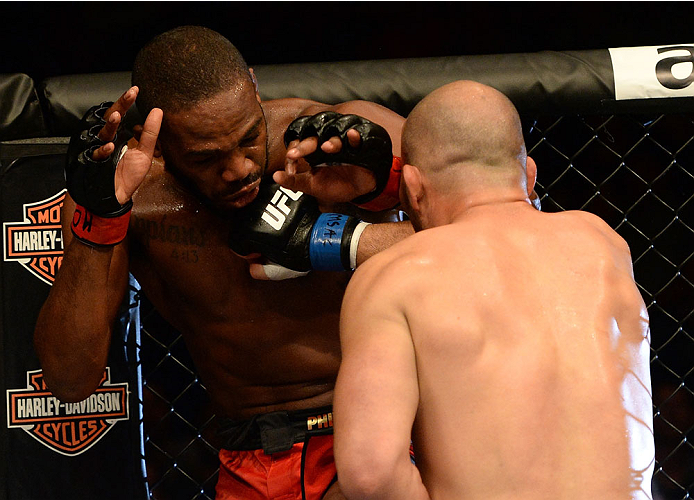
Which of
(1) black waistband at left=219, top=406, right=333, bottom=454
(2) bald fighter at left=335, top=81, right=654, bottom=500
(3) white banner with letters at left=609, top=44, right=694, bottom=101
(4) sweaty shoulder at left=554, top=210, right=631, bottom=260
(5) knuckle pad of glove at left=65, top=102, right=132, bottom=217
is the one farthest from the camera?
(3) white banner with letters at left=609, top=44, right=694, bottom=101

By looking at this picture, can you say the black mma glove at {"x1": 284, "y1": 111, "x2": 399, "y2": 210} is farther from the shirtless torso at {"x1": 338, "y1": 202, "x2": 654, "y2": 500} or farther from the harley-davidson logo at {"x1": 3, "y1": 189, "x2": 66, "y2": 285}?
the harley-davidson logo at {"x1": 3, "y1": 189, "x2": 66, "y2": 285}

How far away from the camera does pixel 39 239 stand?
159cm

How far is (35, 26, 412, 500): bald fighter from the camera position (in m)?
1.35

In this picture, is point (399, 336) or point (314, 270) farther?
point (314, 270)

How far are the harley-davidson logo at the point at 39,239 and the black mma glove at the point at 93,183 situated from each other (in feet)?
0.83

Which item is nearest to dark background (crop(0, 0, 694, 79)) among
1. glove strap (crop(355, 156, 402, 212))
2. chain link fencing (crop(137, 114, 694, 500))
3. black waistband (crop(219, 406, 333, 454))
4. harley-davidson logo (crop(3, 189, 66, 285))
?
chain link fencing (crop(137, 114, 694, 500))

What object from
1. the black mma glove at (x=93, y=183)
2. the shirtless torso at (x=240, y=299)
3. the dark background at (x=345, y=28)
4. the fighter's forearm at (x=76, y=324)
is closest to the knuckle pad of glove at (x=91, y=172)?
the black mma glove at (x=93, y=183)

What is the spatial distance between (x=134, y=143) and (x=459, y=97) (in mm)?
663

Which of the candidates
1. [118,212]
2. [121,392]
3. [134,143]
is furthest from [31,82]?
[121,392]

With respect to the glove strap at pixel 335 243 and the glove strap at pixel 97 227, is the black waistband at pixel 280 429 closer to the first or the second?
the glove strap at pixel 335 243

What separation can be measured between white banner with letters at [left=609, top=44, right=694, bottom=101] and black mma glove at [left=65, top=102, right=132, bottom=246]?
1023mm

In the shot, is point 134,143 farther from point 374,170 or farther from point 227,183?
point 374,170

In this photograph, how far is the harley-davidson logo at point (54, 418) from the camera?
1.58 m

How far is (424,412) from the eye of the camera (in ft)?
3.39
